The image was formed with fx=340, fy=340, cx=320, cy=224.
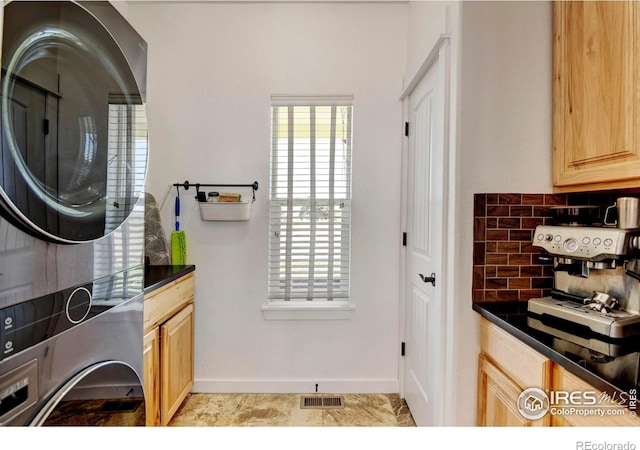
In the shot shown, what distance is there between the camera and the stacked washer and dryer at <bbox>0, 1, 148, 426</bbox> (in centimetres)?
65

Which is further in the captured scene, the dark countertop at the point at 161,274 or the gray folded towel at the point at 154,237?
the gray folded towel at the point at 154,237

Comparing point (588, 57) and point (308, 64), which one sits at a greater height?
point (308, 64)

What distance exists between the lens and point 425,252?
1.80 m

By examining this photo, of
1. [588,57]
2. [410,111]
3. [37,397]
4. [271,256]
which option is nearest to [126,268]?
[37,397]

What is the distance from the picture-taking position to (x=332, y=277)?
2285 millimetres

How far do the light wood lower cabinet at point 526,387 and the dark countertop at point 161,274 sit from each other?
1.42m

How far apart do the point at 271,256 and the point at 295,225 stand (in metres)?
0.26

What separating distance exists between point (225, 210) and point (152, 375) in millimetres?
1007

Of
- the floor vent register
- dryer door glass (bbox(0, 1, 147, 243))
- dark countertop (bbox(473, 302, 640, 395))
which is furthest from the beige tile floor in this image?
dryer door glass (bbox(0, 1, 147, 243))

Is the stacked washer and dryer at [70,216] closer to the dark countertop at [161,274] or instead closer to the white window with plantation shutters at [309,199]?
the dark countertop at [161,274]

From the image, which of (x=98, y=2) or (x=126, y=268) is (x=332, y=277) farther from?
(x=98, y=2)

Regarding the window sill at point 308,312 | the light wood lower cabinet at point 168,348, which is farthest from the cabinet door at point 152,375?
the window sill at point 308,312

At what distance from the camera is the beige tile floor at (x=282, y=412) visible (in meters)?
1.94

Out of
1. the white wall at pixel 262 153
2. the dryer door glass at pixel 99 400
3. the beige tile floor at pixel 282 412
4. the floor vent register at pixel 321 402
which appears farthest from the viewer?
the white wall at pixel 262 153
